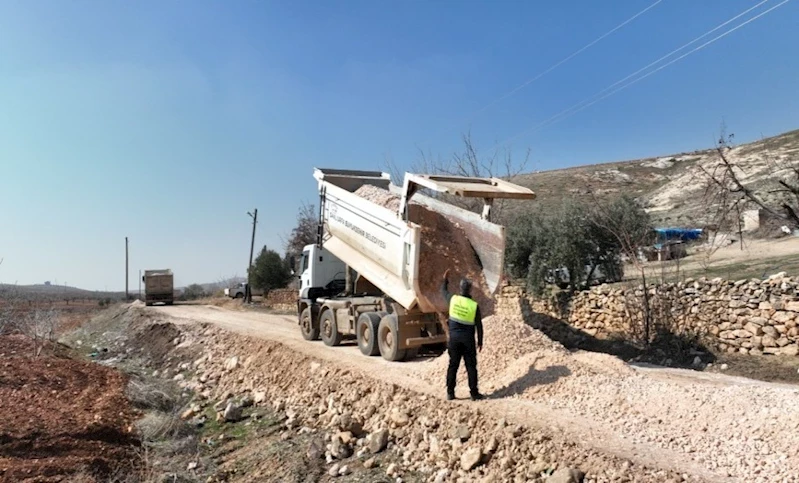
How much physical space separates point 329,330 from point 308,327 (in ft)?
4.27

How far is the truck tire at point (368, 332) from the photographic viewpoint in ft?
39.1

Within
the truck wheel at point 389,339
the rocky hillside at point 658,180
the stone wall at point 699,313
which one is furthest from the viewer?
the rocky hillside at point 658,180

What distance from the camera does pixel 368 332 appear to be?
39.8 ft

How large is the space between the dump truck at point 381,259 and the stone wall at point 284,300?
1354 cm

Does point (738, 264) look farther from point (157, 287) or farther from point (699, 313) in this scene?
point (157, 287)

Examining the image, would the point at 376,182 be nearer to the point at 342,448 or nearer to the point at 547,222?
the point at 547,222

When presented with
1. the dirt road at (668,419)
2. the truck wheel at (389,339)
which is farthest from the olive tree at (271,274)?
the dirt road at (668,419)

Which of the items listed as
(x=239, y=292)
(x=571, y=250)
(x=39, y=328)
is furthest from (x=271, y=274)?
(x=571, y=250)

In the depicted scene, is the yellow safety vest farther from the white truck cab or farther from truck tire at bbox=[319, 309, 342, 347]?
the white truck cab

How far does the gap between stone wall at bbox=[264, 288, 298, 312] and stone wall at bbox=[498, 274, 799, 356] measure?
16.3 metres

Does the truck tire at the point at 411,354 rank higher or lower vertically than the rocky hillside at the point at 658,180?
lower

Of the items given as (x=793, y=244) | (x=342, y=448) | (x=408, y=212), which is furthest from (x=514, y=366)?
(x=793, y=244)

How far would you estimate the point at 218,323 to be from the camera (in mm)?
21094

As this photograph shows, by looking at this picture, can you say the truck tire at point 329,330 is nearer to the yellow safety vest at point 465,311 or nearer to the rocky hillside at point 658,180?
the yellow safety vest at point 465,311
